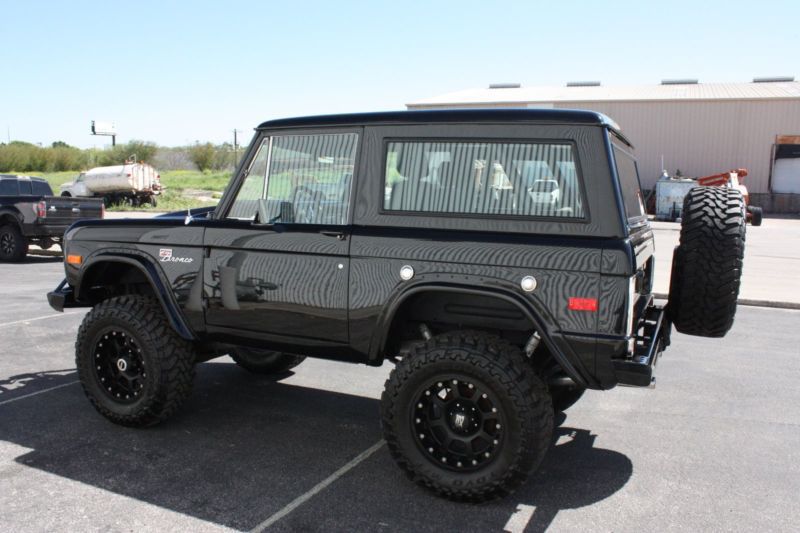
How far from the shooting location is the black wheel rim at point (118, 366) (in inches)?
183

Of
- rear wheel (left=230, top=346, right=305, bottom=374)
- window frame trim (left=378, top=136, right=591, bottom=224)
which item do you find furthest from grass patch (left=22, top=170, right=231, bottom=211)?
window frame trim (left=378, top=136, right=591, bottom=224)

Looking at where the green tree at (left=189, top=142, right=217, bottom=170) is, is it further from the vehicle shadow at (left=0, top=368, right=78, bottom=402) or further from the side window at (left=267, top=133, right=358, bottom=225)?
the side window at (left=267, top=133, right=358, bottom=225)

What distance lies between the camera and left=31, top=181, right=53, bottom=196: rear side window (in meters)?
16.3

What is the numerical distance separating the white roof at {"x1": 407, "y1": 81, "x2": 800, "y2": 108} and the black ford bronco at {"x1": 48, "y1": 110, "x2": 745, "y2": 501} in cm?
3627

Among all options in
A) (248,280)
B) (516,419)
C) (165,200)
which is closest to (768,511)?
(516,419)

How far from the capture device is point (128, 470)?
13.2ft

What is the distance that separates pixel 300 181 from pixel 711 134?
3679cm

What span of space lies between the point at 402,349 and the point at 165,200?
35380 mm

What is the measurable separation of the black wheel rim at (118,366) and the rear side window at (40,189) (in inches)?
520

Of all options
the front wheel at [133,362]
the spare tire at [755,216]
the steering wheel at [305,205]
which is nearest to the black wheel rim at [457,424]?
the steering wheel at [305,205]

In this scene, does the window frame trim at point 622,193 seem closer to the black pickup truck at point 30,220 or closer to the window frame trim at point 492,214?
the window frame trim at point 492,214

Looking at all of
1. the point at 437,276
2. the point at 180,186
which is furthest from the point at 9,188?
the point at 180,186

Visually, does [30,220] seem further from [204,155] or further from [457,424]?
[204,155]

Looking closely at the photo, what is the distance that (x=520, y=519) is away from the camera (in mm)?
3512
